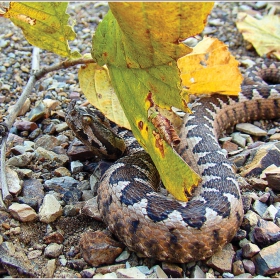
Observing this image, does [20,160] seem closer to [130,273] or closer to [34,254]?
[34,254]

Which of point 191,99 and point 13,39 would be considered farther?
point 13,39

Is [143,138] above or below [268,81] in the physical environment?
above

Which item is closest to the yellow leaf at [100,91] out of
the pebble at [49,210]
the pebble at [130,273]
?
the pebble at [49,210]

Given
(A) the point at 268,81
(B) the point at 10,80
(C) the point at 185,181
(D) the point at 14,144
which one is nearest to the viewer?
(C) the point at 185,181

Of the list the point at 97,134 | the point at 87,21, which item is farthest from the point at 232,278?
the point at 87,21

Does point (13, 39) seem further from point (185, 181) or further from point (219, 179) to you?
point (185, 181)

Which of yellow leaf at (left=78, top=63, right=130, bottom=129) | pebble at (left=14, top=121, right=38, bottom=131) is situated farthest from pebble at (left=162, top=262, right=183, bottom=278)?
pebble at (left=14, top=121, right=38, bottom=131)
